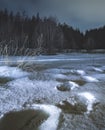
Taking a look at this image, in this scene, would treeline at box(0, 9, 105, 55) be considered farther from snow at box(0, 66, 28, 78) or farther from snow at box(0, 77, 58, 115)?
snow at box(0, 77, 58, 115)

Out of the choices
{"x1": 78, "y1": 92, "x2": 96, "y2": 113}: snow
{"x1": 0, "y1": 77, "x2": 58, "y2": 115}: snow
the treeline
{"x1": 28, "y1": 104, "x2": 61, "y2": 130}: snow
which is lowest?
{"x1": 78, "y1": 92, "x2": 96, "y2": 113}: snow

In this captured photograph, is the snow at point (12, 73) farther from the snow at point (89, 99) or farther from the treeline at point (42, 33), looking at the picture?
the treeline at point (42, 33)

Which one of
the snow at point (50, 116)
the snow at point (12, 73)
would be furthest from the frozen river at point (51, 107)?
the snow at point (12, 73)

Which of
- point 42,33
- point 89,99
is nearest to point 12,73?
point 89,99

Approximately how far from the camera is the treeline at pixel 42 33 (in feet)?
132

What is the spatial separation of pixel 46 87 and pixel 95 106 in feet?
5.52

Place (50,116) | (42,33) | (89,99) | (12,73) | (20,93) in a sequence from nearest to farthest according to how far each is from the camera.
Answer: (50,116) → (89,99) → (20,93) → (12,73) → (42,33)

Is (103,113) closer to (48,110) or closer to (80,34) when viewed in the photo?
(48,110)

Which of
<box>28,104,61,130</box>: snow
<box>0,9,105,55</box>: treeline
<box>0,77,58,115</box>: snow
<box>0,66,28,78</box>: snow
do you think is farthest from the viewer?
<box>0,9,105,55</box>: treeline

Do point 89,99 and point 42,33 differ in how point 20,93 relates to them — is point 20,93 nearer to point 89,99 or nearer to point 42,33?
point 89,99

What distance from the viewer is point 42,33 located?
43.2 m

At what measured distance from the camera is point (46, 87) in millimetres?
5082

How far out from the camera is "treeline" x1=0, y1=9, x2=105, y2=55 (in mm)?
40100

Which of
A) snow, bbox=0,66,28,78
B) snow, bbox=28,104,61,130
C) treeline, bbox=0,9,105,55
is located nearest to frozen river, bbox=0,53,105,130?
snow, bbox=28,104,61,130
